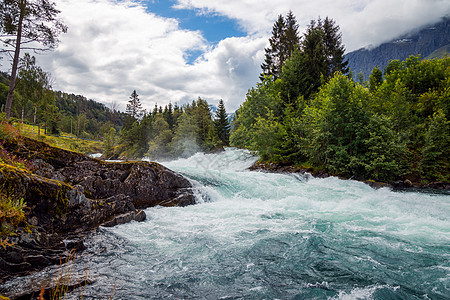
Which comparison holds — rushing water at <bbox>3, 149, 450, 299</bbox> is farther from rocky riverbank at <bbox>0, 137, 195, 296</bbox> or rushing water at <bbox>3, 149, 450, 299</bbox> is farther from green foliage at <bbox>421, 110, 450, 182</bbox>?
green foliage at <bbox>421, 110, 450, 182</bbox>

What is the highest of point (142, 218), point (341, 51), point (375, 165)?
point (341, 51)

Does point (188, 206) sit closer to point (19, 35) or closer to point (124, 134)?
point (19, 35)

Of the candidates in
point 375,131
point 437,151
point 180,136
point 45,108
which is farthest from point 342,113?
point 45,108

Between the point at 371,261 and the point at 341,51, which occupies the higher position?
the point at 341,51

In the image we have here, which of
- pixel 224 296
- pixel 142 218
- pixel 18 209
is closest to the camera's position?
pixel 224 296

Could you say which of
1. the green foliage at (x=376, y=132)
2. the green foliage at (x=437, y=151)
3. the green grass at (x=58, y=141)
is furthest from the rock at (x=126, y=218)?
the green foliage at (x=437, y=151)

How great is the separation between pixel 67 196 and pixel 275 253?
7246 millimetres

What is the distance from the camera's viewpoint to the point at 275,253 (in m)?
7.08

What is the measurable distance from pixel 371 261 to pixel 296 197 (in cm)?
808

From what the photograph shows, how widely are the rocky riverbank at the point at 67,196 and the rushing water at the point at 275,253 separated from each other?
75cm

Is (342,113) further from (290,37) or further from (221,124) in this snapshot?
(221,124)

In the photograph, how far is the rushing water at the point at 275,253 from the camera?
512 centimetres

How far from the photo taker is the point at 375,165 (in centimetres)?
1953

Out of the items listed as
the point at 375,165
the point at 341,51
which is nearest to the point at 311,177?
the point at 375,165
